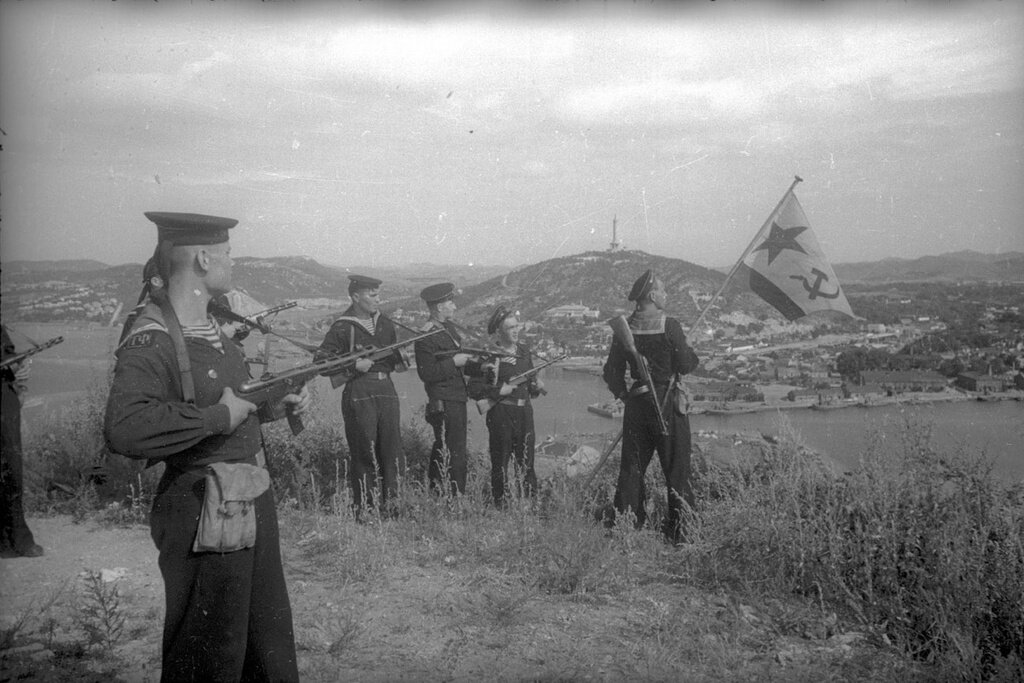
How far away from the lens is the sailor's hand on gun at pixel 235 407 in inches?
108

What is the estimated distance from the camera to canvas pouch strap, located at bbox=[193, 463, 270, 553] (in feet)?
8.80

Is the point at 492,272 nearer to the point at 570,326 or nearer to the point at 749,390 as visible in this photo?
the point at 570,326

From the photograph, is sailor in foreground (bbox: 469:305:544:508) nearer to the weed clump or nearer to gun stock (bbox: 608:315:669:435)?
gun stock (bbox: 608:315:669:435)

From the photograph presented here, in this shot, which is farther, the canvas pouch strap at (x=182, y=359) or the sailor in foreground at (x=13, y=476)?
the sailor in foreground at (x=13, y=476)

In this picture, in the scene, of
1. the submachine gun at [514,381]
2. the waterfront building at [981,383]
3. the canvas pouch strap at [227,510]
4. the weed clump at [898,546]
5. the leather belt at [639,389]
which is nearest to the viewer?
the canvas pouch strap at [227,510]

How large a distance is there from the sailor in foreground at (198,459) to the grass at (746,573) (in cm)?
122

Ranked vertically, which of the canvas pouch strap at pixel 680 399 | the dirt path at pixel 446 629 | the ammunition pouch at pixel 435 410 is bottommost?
the dirt path at pixel 446 629

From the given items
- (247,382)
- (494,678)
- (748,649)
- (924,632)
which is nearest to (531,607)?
(494,678)

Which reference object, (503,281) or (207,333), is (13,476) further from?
(503,281)

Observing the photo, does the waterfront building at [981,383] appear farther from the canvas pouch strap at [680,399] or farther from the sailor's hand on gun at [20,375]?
the sailor's hand on gun at [20,375]

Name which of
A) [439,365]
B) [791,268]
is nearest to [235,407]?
[439,365]

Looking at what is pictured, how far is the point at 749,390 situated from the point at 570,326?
5.71ft

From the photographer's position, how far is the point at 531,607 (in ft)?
14.8

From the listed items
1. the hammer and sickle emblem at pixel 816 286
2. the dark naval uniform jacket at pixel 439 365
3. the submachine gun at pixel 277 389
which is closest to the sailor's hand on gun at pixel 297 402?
the submachine gun at pixel 277 389
